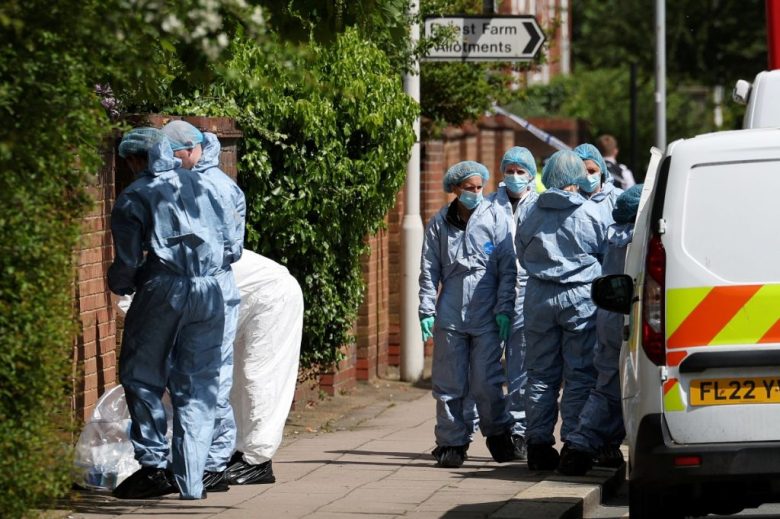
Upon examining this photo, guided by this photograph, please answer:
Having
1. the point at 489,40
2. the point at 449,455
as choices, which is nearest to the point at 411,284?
the point at 489,40

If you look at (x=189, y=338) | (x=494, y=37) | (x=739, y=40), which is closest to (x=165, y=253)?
(x=189, y=338)

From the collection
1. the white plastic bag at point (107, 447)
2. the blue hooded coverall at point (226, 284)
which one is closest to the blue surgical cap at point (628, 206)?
the blue hooded coverall at point (226, 284)

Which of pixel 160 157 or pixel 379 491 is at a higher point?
pixel 160 157

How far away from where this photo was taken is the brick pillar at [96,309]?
9.05 metres

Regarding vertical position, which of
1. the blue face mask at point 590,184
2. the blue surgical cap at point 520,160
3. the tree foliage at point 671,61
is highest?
the tree foliage at point 671,61

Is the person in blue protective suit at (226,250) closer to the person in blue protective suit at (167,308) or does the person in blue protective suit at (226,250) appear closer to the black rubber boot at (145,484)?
the person in blue protective suit at (167,308)

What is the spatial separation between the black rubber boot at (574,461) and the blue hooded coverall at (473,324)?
75 cm

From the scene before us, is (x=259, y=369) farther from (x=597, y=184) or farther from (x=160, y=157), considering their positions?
(x=597, y=184)

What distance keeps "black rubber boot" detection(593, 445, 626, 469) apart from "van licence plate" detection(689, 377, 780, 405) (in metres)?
3.16

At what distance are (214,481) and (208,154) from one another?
1610 millimetres

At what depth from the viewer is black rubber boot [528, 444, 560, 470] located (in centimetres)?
986

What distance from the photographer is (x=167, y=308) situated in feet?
27.1

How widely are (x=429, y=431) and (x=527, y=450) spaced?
6.06 ft

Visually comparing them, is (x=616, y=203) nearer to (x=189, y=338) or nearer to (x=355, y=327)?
(x=189, y=338)
